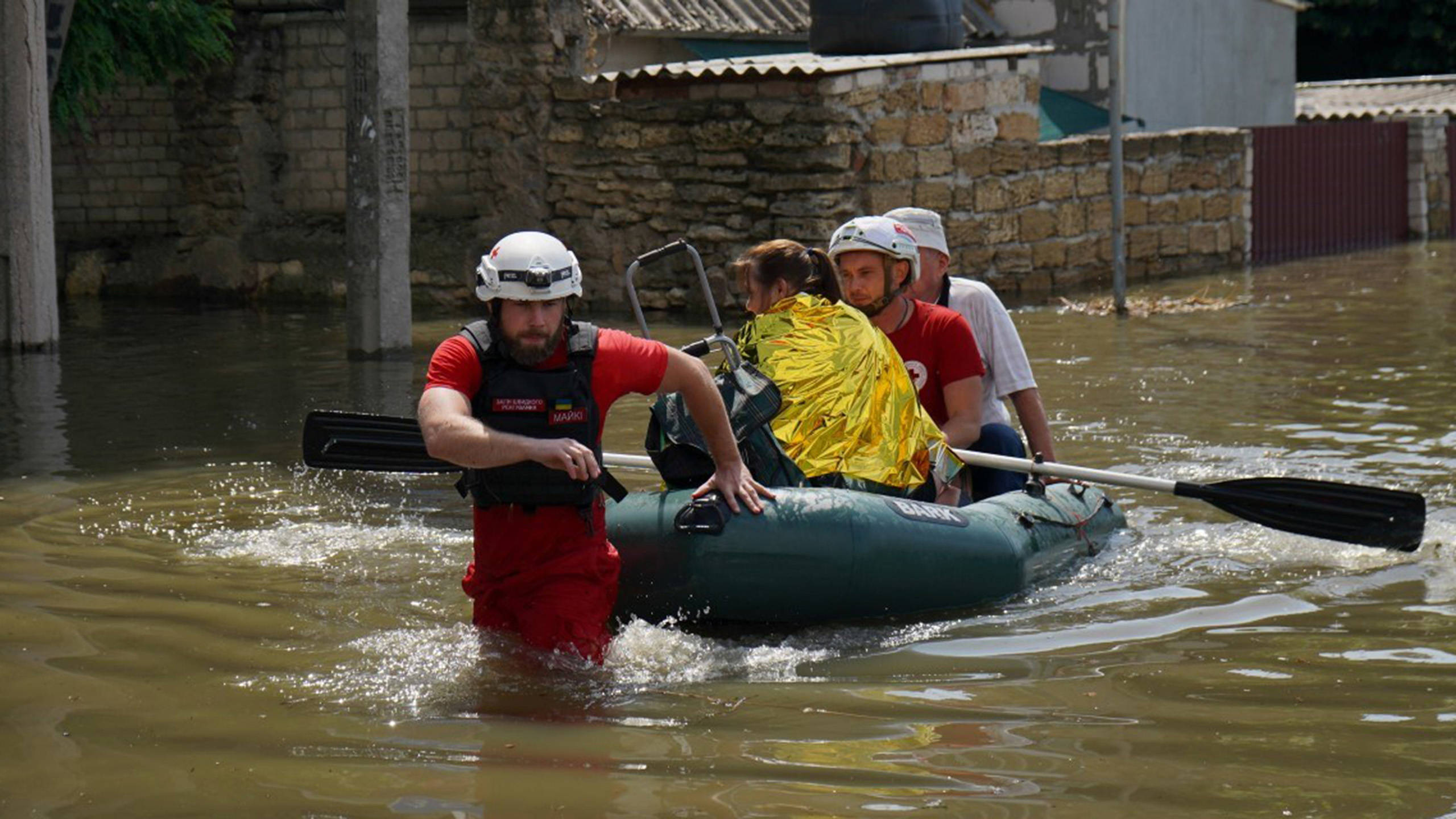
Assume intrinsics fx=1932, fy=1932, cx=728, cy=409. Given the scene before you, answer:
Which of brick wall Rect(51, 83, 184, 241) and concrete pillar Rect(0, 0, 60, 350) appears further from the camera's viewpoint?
brick wall Rect(51, 83, 184, 241)

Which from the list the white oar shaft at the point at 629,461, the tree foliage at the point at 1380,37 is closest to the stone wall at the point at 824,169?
the white oar shaft at the point at 629,461

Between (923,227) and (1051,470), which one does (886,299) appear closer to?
(923,227)

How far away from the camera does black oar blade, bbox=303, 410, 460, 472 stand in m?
6.10

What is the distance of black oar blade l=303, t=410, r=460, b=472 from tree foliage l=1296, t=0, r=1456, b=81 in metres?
31.0

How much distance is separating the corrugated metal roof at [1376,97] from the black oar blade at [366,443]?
2323 centimetres

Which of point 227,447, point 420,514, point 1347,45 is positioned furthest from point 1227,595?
point 1347,45

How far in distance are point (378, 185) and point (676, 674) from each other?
8357 millimetres

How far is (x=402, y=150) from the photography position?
13016mm

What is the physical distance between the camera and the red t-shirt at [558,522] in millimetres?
5152

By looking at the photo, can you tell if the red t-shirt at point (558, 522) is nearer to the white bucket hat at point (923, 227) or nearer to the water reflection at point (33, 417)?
the white bucket hat at point (923, 227)

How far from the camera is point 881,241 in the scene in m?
6.54

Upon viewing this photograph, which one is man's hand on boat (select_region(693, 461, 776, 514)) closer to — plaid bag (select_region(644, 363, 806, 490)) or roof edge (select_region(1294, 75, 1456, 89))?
plaid bag (select_region(644, 363, 806, 490))

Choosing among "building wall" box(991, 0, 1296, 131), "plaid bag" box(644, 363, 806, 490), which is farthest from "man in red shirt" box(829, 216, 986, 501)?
"building wall" box(991, 0, 1296, 131)

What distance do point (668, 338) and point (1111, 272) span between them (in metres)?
5.93
